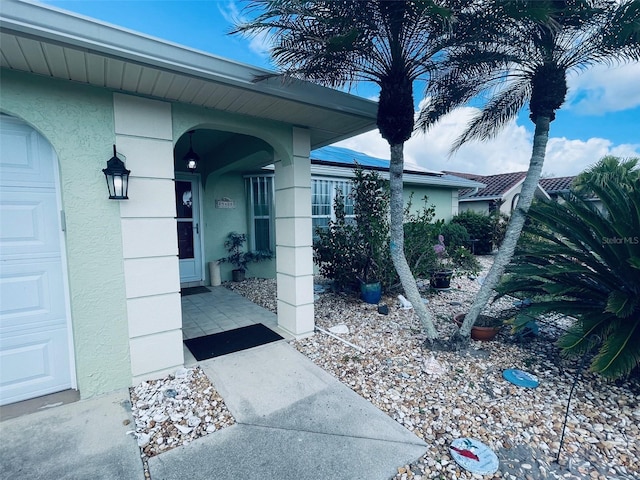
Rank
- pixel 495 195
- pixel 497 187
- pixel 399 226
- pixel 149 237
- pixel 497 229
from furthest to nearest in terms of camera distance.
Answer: pixel 497 187
pixel 495 195
pixel 497 229
pixel 399 226
pixel 149 237

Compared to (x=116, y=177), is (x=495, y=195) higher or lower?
higher

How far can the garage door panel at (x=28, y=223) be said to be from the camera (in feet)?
8.34

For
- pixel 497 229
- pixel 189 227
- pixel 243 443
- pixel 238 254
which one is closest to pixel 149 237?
pixel 243 443

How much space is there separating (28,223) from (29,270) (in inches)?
16.1

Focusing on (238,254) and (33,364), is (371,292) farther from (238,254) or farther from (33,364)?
(33,364)

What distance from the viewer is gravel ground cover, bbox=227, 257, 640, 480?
2.10 metres

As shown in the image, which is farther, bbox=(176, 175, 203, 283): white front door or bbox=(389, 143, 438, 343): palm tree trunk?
bbox=(176, 175, 203, 283): white front door

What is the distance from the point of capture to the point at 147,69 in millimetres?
2533

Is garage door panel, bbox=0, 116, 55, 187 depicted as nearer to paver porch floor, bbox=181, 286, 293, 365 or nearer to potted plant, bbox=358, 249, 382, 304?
paver porch floor, bbox=181, 286, 293, 365

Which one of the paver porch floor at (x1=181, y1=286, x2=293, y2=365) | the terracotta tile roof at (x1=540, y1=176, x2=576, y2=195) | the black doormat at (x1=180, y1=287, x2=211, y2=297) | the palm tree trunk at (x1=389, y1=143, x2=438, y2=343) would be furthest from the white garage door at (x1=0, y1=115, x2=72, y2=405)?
the terracotta tile roof at (x1=540, y1=176, x2=576, y2=195)

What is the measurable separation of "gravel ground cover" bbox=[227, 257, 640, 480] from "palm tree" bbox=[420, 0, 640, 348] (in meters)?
0.61

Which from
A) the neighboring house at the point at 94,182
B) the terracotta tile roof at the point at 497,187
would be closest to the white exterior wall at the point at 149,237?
the neighboring house at the point at 94,182

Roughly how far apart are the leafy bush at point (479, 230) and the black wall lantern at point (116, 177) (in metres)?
11.1

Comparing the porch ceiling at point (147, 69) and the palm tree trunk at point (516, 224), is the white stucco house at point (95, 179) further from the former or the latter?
the palm tree trunk at point (516, 224)
